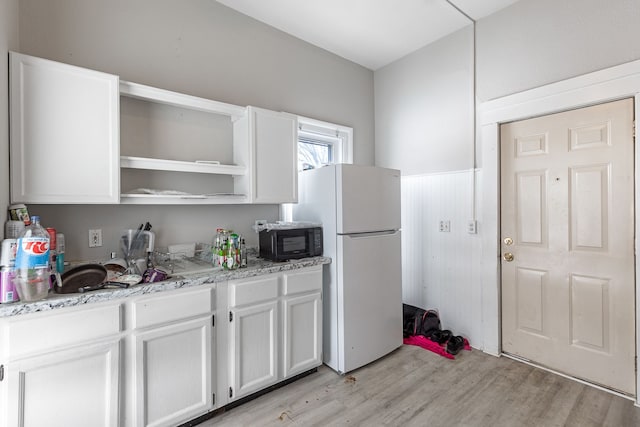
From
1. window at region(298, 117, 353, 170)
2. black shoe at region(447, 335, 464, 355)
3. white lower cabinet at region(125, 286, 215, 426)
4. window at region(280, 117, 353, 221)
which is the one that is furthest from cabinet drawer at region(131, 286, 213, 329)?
black shoe at region(447, 335, 464, 355)

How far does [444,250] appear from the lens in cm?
301

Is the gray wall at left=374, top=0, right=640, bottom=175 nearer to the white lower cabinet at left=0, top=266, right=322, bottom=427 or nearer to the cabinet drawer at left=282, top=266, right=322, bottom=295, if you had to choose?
the cabinet drawer at left=282, top=266, right=322, bottom=295

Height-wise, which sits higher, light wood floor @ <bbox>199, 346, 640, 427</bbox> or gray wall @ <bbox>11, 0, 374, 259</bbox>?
gray wall @ <bbox>11, 0, 374, 259</bbox>

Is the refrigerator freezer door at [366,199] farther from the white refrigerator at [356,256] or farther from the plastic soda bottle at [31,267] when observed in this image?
the plastic soda bottle at [31,267]

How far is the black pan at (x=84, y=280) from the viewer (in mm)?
1477

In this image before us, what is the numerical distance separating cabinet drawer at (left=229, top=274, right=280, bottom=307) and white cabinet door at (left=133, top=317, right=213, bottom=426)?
20 cm

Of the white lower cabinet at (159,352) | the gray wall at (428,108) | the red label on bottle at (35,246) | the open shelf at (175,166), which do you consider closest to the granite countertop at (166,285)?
the white lower cabinet at (159,352)

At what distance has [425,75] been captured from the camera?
3.15 metres

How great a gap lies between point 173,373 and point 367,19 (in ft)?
10.0

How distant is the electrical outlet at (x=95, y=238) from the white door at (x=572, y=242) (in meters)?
3.08

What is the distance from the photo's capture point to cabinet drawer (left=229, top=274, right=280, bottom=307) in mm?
1908

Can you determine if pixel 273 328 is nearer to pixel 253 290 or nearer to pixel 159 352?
pixel 253 290

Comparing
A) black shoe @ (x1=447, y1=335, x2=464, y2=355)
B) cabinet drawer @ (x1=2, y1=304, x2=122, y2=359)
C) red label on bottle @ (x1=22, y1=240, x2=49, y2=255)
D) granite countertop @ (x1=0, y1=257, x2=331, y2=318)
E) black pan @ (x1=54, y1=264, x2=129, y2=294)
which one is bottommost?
black shoe @ (x1=447, y1=335, x2=464, y2=355)

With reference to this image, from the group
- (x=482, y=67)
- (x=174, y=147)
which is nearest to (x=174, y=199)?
(x=174, y=147)
